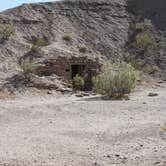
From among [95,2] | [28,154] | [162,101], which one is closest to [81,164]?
[28,154]

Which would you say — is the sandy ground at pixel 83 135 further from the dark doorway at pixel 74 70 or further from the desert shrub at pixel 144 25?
the desert shrub at pixel 144 25

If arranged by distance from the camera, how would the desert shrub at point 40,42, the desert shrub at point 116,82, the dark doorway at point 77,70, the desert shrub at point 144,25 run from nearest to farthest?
the desert shrub at point 116,82
the dark doorway at point 77,70
the desert shrub at point 40,42
the desert shrub at point 144,25

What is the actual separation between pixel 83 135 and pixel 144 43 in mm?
25255

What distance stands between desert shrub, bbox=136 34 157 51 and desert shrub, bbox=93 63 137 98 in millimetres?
12624

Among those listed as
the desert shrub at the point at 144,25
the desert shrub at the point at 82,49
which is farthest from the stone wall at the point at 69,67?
the desert shrub at the point at 144,25

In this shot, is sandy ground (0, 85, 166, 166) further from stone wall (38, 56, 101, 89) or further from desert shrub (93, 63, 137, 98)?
stone wall (38, 56, 101, 89)

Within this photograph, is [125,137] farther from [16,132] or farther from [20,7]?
[20,7]

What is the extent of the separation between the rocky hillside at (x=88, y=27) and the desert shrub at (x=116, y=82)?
7709mm

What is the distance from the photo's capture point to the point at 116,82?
2186cm

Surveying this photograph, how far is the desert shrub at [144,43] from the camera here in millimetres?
35406

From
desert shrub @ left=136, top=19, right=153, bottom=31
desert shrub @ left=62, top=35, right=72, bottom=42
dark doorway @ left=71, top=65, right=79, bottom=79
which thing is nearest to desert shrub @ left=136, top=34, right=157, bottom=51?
desert shrub @ left=136, top=19, right=153, bottom=31

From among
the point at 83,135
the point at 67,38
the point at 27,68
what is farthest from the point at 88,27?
the point at 83,135

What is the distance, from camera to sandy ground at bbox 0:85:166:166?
27.2ft

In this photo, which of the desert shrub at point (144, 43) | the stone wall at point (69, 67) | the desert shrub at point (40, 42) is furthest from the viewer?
the desert shrub at point (144, 43)
